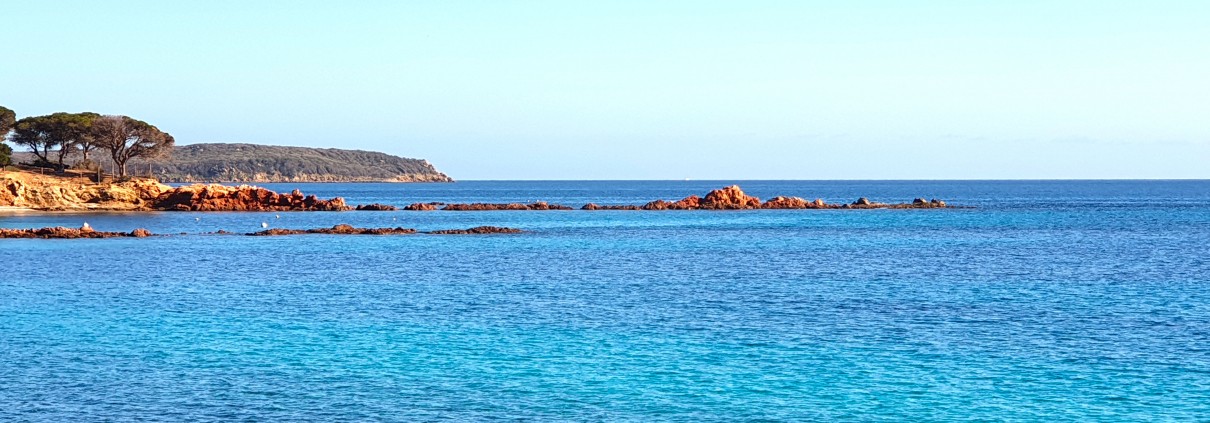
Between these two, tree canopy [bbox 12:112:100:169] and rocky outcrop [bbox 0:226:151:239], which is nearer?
rocky outcrop [bbox 0:226:151:239]

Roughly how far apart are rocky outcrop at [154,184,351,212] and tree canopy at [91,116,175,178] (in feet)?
41.2

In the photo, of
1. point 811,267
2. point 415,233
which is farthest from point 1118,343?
point 415,233

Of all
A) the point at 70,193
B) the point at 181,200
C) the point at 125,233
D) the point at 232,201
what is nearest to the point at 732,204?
the point at 232,201

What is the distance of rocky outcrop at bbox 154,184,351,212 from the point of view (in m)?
117

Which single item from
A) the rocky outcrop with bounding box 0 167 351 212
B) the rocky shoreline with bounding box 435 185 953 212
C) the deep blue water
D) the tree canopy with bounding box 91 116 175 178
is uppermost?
the tree canopy with bounding box 91 116 175 178

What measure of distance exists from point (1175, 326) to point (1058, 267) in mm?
22113

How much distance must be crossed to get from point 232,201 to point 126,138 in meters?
18.9

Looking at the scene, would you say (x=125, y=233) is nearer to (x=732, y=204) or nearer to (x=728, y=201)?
(x=732, y=204)

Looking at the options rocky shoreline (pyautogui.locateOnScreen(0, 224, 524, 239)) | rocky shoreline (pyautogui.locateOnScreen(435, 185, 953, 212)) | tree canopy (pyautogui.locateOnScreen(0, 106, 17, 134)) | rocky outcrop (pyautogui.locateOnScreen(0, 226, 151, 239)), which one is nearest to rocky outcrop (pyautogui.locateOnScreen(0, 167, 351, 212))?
rocky shoreline (pyautogui.locateOnScreen(435, 185, 953, 212))

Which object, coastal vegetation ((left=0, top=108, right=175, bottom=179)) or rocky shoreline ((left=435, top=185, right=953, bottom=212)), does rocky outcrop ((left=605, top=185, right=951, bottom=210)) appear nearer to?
rocky shoreline ((left=435, top=185, right=953, bottom=212))

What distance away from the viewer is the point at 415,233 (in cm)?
8388

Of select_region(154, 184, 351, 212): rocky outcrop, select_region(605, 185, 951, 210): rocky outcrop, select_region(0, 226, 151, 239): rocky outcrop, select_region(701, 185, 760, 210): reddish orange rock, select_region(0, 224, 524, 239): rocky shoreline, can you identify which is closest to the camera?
select_region(0, 226, 151, 239): rocky outcrop

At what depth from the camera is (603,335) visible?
31578mm

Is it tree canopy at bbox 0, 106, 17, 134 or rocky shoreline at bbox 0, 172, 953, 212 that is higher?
tree canopy at bbox 0, 106, 17, 134
